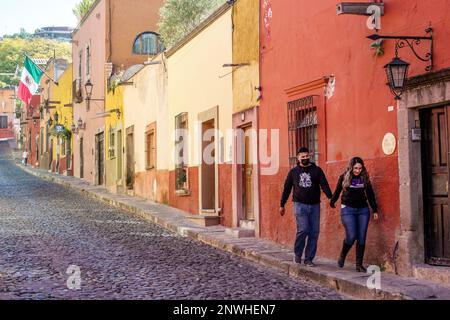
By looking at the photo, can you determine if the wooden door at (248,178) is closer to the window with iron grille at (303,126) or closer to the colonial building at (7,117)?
the window with iron grille at (303,126)

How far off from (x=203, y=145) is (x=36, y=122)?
36.7 meters

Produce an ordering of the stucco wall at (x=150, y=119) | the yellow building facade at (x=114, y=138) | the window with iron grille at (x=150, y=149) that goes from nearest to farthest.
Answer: the stucco wall at (x=150, y=119) < the window with iron grille at (x=150, y=149) < the yellow building facade at (x=114, y=138)

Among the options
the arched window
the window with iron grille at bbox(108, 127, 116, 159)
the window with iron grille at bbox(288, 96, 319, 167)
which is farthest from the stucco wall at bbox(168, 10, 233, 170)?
the arched window

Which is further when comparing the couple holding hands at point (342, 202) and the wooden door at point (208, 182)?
the wooden door at point (208, 182)

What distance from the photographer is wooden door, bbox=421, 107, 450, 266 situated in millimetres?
8172

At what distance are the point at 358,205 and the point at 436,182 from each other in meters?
1.05

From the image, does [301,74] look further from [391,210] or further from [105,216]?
[105,216]

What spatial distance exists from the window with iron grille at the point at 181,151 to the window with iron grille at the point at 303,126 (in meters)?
6.75

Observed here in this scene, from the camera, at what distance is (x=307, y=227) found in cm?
960

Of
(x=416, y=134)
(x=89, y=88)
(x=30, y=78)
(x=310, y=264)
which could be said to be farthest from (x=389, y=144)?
(x=30, y=78)

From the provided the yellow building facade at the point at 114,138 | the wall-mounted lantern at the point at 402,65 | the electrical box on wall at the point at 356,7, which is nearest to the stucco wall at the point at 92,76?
the yellow building facade at the point at 114,138

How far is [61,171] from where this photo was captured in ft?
129

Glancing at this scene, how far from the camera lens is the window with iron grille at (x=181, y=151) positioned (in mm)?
18406

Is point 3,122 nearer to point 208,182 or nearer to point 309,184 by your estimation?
point 208,182
